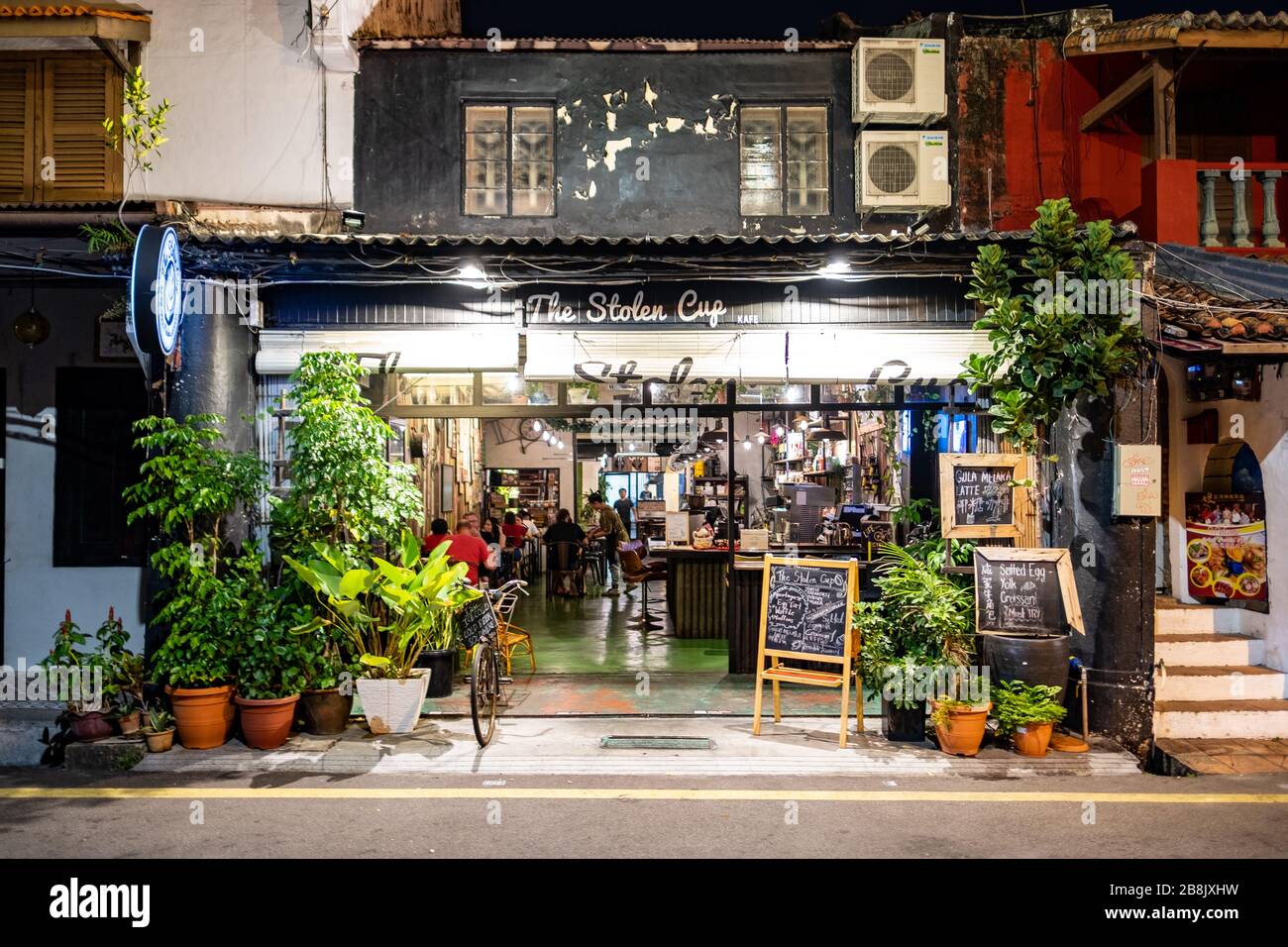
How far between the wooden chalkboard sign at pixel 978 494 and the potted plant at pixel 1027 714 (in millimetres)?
1441

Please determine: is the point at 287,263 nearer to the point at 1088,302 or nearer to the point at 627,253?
the point at 627,253

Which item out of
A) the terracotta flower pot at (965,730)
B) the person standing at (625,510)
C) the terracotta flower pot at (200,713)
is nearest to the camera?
the terracotta flower pot at (965,730)

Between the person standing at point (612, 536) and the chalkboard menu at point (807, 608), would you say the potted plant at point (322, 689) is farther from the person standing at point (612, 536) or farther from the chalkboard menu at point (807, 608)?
the person standing at point (612, 536)

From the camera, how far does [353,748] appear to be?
25.5ft

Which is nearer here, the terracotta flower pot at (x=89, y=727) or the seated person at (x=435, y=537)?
the terracotta flower pot at (x=89, y=727)

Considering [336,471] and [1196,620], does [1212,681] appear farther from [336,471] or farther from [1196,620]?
[336,471]

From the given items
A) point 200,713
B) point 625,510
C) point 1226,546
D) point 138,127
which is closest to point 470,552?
point 200,713

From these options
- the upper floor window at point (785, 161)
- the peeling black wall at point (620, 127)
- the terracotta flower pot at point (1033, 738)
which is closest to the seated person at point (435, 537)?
the peeling black wall at point (620, 127)

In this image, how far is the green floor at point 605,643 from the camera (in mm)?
11258

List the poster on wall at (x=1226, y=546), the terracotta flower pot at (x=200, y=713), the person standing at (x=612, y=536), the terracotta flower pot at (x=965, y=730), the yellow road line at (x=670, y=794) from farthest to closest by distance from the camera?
the person standing at (x=612, y=536), the poster on wall at (x=1226, y=546), the terracotta flower pot at (x=200, y=713), the terracotta flower pot at (x=965, y=730), the yellow road line at (x=670, y=794)

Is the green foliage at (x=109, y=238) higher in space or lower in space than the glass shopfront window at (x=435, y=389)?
higher

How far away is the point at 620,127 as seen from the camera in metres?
11.3

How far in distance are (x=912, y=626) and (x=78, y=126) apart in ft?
33.2

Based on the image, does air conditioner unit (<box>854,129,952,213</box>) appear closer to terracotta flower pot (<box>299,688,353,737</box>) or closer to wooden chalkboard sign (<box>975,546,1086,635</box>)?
wooden chalkboard sign (<box>975,546,1086,635</box>)
